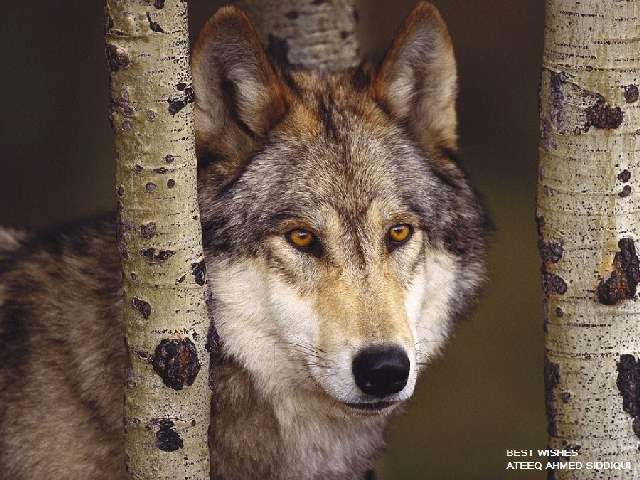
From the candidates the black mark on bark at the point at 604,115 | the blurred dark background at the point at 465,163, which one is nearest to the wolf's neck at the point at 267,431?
the black mark on bark at the point at 604,115

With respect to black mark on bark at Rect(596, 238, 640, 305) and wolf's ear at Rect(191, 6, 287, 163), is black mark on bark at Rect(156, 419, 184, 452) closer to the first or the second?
wolf's ear at Rect(191, 6, 287, 163)

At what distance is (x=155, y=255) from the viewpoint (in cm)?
250

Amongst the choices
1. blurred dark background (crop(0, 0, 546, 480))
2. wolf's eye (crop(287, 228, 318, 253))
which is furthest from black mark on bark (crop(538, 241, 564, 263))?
blurred dark background (crop(0, 0, 546, 480))

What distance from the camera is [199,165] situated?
3264mm

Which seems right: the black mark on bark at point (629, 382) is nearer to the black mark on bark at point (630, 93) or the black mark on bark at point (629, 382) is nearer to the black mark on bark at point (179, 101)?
the black mark on bark at point (630, 93)

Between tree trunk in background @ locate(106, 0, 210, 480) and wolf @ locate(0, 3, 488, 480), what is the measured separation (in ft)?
1.77

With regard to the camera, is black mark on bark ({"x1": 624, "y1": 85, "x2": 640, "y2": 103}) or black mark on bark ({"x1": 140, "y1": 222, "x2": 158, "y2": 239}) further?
black mark on bark ({"x1": 624, "y1": 85, "x2": 640, "y2": 103})

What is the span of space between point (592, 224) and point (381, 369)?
0.76 meters

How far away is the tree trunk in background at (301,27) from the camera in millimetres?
4336

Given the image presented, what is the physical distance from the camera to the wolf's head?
297 centimetres

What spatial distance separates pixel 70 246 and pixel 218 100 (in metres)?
0.94

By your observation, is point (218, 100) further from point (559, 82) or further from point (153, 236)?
point (559, 82)

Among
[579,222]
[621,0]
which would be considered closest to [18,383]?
[579,222]

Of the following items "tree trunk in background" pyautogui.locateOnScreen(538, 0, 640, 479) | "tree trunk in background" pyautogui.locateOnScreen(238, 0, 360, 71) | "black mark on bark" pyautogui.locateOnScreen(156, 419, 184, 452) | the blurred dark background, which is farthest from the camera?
the blurred dark background
